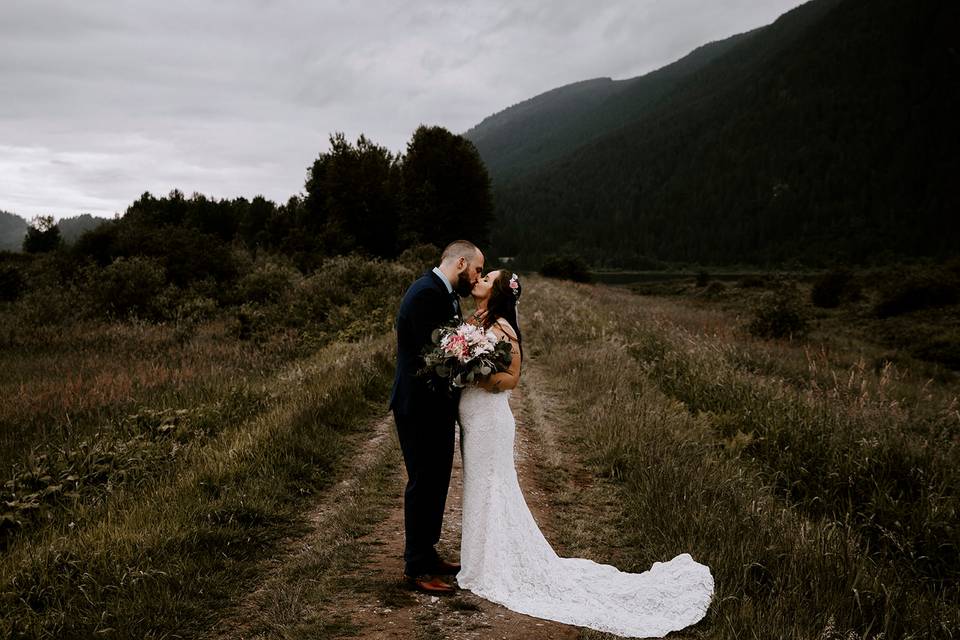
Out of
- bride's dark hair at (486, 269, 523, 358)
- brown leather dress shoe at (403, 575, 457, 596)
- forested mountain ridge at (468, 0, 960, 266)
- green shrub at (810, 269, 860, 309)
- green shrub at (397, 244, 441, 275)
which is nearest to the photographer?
brown leather dress shoe at (403, 575, 457, 596)

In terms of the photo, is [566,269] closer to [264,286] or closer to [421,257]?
[421,257]

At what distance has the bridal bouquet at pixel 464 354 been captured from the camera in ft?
13.5

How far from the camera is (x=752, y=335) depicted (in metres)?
24.4

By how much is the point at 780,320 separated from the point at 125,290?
2560cm

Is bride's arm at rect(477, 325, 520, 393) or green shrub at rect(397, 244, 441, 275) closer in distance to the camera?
bride's arm at rect(477, 325, 520, 393)

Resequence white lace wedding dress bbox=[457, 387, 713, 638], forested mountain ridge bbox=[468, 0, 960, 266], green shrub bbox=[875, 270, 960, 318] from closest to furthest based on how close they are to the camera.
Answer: white lace wedding dress bbox=[457, 387, 713, 638] → green shrub bbox=[875, 270, 960, 318] → forested mountain ridge bbox=[468, 0, 960, 266]

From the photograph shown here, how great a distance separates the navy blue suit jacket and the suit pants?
8 centimetres

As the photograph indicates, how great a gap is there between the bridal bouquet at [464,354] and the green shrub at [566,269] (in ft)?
198

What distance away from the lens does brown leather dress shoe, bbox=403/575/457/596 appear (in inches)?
168

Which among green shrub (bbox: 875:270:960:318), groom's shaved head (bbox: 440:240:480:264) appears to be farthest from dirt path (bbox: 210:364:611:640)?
green shrub (bbox: 875:270:960:318)

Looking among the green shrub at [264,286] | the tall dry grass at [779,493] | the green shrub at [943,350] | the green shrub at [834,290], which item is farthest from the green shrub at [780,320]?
Answer: the green shrub at [264,286]

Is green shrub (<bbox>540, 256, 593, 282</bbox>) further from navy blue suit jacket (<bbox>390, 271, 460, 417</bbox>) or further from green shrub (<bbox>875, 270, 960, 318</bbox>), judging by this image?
navy blue suit jacket (<bbox>390, 271, 460, 417</bbox>)

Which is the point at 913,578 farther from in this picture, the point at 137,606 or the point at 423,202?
the point at 423,202

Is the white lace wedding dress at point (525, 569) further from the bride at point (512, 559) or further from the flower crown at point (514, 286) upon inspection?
the flower crown at point (514, 286)
